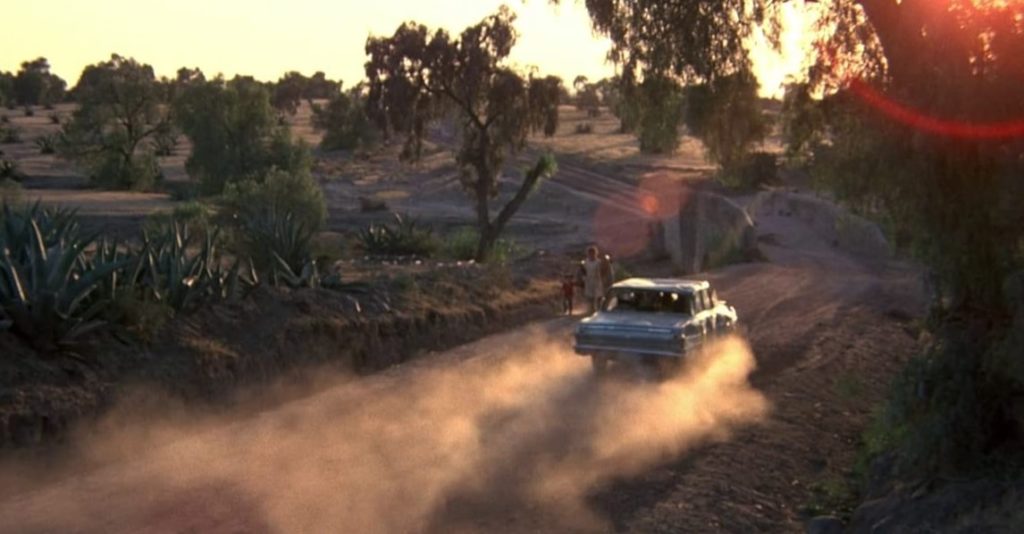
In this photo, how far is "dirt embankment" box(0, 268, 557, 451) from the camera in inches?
496

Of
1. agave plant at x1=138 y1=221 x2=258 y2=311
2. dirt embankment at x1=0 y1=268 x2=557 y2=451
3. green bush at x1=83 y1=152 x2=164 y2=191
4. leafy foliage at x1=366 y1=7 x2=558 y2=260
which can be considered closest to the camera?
dirt embankment at x1=0 y1=268 x2=557 y2=451

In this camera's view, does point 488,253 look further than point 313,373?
Yes

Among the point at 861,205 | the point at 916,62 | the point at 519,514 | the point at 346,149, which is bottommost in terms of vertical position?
the point at 346,149

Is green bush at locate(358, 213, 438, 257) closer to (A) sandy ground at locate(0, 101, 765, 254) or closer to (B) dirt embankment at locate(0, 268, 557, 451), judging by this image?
(A) sandy ground at locate(0, 101, 765, 254)

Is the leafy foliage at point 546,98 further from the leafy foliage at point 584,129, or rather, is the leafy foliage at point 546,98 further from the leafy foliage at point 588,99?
the leafy foliage at point 588,99

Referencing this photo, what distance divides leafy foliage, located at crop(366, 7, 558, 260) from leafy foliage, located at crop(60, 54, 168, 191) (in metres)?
37.1

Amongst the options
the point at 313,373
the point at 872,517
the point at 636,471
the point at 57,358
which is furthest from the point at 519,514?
the point at 313,373

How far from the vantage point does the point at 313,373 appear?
17.2 metres

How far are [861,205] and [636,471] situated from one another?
332cm

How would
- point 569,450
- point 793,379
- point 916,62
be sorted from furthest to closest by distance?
point 793,379 < point 569,450 < point 916,62

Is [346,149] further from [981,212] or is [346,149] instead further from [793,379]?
[981,212]

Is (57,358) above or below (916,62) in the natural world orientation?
below

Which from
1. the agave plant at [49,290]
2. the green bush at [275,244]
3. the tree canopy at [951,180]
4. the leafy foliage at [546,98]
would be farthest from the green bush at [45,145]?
the tree canopy at [951,180]

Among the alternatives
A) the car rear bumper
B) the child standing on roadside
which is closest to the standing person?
the child standing on roadside
